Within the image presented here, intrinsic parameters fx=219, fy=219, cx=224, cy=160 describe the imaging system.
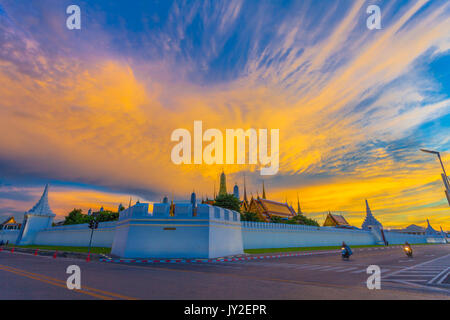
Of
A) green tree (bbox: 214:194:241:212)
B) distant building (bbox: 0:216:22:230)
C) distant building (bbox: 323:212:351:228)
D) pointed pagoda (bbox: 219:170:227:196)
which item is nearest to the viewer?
green tree (bbox: 214:194:241:212)

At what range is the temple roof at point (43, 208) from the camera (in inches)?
2301

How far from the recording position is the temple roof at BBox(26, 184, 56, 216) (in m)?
58.4

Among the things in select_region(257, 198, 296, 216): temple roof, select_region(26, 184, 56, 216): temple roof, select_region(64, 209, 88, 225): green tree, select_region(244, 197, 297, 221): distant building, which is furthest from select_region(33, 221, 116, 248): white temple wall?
select_region(257, 198, 296, 216): temple roof

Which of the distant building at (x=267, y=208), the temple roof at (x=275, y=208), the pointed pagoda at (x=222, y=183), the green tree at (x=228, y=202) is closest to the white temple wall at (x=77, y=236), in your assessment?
the green tree at (x=228, y=202)

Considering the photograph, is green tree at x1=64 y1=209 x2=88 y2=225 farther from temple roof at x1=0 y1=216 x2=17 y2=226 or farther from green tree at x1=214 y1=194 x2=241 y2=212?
green tree at x1=214 y1=194 x2=241 y2=212

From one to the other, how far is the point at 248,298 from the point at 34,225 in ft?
236

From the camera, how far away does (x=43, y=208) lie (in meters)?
59.9

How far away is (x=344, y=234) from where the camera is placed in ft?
180

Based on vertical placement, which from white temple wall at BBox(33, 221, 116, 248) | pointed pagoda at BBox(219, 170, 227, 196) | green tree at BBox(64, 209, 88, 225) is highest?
pointed pagoda at BBox(219, 170, 227, 196)

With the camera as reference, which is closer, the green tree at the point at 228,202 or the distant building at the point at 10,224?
the green tree at the point at 228,202

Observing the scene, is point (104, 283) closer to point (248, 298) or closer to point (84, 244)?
point (248, 298)

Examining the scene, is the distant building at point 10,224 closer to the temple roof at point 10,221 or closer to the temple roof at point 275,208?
the temple roof at point 10,221

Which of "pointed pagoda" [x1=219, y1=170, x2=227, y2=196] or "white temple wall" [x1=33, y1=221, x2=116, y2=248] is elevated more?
"pointed pagoda" [x1=219, y1=170, x2=227, y2=196]
